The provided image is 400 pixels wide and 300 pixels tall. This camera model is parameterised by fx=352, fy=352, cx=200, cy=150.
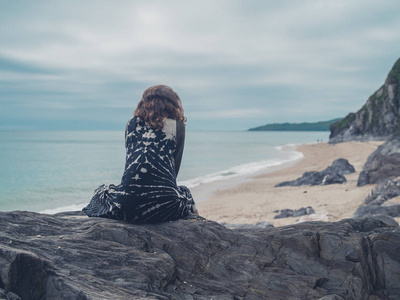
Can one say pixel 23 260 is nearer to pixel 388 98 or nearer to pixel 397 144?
pixel 397 144

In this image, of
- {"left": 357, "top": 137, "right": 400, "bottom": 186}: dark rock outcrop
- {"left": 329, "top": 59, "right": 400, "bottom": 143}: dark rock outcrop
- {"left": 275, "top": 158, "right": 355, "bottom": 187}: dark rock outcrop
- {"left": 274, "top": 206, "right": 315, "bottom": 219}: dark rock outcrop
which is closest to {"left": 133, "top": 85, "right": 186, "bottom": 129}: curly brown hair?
{"left": 274, "top": 206, "right": 315, "bottom": 219}: dark rock outcrop

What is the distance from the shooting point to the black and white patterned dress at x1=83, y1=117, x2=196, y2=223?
4473mm

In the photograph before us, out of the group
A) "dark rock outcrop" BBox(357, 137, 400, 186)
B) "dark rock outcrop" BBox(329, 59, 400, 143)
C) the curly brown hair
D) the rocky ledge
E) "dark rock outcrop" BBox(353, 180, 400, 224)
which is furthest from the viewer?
"dark rock outcrop" BBox(329, 59, 400, 143)

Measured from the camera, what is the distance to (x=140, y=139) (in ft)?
15.5

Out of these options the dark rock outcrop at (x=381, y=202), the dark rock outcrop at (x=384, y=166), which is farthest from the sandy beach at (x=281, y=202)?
the dark rock outcrop at (x=381, y=202)

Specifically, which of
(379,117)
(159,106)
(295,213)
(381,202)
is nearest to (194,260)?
(159,106)

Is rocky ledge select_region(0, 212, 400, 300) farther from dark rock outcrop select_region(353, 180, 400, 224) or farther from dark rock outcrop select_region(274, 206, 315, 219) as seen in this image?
dark rock outcrop select_region(274, 206, 315, 219)

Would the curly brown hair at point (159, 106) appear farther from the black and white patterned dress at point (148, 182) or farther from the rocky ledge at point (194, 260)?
the rocky ledge at point (194, 260)

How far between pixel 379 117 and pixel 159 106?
78352 millimetres

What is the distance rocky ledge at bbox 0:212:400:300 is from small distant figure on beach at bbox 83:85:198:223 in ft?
0.66

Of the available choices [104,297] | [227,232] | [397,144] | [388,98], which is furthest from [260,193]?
[388,98]

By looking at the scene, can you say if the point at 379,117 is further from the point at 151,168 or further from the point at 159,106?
the point at 151,168

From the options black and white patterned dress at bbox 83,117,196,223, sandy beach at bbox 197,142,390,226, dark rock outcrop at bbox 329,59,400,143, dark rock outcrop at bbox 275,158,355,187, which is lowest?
sandy beach at bbox 197,142,390,226

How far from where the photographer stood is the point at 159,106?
477 cm
